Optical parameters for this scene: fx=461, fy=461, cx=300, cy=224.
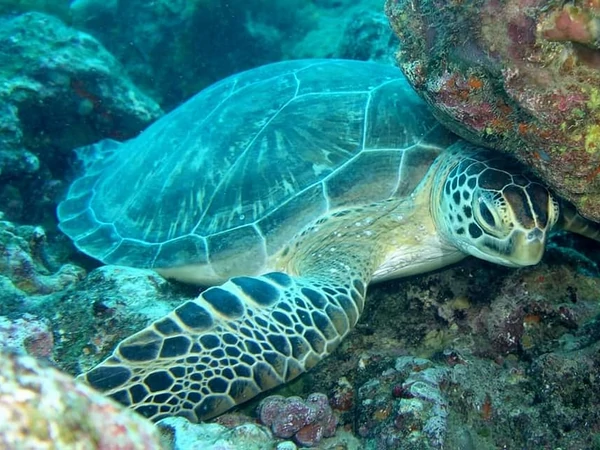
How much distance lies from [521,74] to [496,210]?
88 centimetres

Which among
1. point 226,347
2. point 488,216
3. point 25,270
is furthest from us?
point 25,270

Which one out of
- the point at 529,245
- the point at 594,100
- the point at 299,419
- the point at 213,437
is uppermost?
the point at 594,100

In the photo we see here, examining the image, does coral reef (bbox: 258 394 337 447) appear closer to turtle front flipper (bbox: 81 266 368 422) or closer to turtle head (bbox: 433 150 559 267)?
turtle front flipper (bbox: 81 266 368 422)

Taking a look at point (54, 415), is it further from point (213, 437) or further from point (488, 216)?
point (488, 216)

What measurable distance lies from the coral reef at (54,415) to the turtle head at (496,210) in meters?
1.96

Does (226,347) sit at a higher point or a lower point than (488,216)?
lower

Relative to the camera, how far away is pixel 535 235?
2.19m

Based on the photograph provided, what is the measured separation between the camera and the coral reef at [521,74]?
146 centimetres

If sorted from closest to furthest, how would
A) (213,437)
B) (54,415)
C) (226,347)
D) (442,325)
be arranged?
(54,415)
(213,437)
(226,347)
(442,325)

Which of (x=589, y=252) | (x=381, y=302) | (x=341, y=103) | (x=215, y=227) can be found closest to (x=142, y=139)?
(x=215, y=227)

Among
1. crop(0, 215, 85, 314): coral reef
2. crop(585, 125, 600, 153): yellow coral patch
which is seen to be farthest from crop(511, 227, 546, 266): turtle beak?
crop(0, 215, 85, 314): coral reef

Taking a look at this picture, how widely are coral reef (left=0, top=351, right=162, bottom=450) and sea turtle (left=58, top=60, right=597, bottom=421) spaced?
1.14 meters

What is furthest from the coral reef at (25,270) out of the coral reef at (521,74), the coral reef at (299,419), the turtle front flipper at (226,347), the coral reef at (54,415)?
the coral reef at (521,74)

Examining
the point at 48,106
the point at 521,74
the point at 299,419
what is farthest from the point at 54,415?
the point at 48,106
